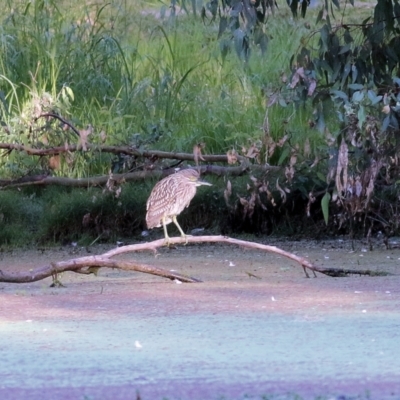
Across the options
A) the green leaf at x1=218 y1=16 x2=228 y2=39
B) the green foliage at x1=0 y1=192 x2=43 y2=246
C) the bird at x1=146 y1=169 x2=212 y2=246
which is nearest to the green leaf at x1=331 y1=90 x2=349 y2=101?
the green leaf at x1=218 y1=16 x2=228 y2=39

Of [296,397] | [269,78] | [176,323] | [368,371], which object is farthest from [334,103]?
[269,78]

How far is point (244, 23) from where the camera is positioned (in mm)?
6418

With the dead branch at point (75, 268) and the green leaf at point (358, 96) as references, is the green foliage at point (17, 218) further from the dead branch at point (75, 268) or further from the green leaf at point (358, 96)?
the green leaf at point (358, 96)

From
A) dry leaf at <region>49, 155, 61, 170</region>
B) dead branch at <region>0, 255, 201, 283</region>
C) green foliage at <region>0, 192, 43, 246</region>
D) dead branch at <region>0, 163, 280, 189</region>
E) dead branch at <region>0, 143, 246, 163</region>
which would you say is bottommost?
green foliage at <region>0, 192, 43, 246</region>

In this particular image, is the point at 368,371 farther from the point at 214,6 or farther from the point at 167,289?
the point at 214,6

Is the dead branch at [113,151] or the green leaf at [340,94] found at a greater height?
the green leaf at [340,94]

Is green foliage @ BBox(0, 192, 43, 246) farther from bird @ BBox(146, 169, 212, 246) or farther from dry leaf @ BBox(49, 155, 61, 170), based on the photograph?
bird @ BBox(146, 169, 212, 246)

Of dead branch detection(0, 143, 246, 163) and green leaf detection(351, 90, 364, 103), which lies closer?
green leaf detection(351, 90, 364, 103)

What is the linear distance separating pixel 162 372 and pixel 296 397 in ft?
2.17

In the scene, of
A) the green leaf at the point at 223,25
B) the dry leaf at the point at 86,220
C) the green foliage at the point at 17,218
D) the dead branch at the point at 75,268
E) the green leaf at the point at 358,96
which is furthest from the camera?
the green foliage at the point at 17,218

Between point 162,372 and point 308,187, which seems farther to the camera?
point 308,187

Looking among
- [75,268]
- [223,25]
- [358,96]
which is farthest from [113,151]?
[358,96]

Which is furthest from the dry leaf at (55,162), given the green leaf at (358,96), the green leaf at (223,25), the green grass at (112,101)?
the green leaf at (358,96)

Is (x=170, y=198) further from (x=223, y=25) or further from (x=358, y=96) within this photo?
(x=358, y=96)
